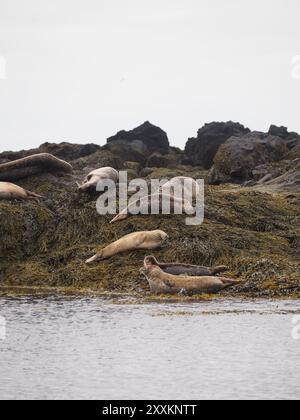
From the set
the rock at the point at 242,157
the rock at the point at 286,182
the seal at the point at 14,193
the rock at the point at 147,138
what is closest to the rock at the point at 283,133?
the rock at the point at 242,157

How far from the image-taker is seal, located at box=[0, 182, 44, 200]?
21.0 m

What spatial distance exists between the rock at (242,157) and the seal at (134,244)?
11509 mm

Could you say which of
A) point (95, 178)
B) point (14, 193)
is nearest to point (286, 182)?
point (95, 178)

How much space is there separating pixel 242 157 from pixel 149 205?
39.0ft

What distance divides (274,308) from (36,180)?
9247 mm

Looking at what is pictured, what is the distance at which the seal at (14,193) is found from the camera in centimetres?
2102

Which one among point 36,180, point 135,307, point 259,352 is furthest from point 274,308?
point 36,180

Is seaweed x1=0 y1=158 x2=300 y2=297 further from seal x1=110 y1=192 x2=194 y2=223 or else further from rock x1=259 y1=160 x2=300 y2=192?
rock x1=259 y1=160 x2=300 y2=192

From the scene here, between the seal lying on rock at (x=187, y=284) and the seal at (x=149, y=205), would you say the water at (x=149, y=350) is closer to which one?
the seal lying on rock at (x=187, y=284)

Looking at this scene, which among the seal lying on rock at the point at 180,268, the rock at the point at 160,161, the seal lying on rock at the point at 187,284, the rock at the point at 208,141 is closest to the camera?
the seal lying on rock at the point at 187,284

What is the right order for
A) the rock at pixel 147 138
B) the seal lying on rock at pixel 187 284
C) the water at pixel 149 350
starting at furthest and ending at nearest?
the rock at pixel 147 138 → the seal lying on rock at pixel 187 284 → the water at pixel 149 350

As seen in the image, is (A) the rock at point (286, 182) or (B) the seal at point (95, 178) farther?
(A) the rock at point (286, 182)

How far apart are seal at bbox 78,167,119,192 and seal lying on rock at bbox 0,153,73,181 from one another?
1379 millimetres

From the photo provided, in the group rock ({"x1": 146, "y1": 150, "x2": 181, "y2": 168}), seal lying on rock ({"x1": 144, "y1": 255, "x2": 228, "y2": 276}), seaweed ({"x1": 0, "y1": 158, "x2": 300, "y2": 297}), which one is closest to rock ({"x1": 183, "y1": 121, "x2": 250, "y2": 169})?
rock ({"x1": 146, "y1": 150, "x2": 181, "y2": 168})
